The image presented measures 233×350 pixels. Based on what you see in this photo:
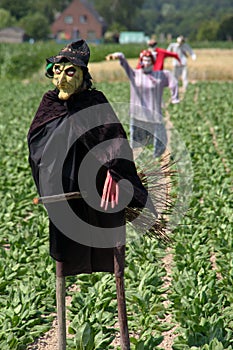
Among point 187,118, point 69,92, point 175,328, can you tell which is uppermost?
point 69,92

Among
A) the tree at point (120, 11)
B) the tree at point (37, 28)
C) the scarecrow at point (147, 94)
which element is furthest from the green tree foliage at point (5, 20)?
the scarecrow at point (147, 94)

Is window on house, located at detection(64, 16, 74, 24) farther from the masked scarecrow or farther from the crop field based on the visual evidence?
the masked scarecrow

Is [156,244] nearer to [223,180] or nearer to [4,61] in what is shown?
[223,180]

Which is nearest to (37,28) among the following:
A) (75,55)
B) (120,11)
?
(120,11)

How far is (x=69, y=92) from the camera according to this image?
3193 mm

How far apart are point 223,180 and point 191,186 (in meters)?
0.74

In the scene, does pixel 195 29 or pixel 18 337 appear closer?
pixel 18 337

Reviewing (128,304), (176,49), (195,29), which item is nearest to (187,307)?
(128,304)

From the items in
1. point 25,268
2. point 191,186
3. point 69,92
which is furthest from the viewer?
point 191,186

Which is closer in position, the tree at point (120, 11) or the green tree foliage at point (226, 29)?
the green tree foliage at point (226, 29)

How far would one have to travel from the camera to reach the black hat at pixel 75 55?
3.16 meters

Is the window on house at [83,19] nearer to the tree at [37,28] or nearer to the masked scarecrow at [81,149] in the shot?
the tree at [37,28]

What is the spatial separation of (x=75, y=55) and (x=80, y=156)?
56 centimetres

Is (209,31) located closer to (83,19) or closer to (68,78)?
(83,19)
